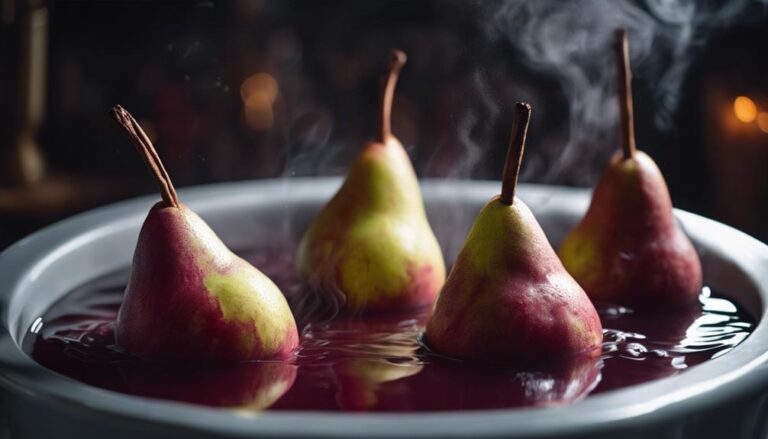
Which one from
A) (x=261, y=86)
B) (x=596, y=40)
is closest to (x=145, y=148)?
(x=596, y=40)

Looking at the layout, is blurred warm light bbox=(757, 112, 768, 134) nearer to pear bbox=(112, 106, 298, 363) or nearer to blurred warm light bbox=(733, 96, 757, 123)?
blurred warm light bbox=(733, 96, 757, 123)

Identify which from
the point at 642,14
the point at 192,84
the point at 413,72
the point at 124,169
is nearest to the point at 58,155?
the point at 124,169

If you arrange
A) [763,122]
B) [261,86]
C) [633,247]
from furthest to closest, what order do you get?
[261,86] < [763,122] < [633,247]

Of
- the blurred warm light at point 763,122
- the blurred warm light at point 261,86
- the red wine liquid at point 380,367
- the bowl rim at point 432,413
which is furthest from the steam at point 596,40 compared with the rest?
the blurred warm light at point 261,86

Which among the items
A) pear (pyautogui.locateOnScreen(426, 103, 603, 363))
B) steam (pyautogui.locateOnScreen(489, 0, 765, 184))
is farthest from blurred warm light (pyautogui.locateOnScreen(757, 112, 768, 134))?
pear (pyautogui.locateOnScreen(426, 103, 603, 363))

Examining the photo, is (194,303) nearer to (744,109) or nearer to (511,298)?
(511,298)

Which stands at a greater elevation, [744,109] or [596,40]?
[596,40]

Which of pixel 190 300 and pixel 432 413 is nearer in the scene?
pixel 432 413

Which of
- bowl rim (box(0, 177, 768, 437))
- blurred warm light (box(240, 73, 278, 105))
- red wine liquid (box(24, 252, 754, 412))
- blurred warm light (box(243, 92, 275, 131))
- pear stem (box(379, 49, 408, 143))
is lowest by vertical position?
red wine liquid (box(24, 252, 754, 412))
